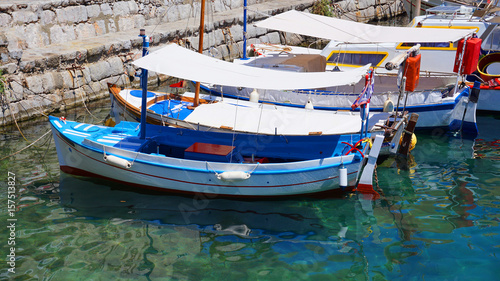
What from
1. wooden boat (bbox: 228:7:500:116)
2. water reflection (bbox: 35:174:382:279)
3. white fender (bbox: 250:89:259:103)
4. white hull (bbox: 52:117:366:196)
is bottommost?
water reflection (bbox: 35:174:382:279)

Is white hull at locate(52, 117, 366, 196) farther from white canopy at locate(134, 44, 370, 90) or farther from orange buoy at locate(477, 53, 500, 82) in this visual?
orange buoy at locate(477, 53, 500, 82)

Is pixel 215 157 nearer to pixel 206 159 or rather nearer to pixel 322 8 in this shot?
pixel 206 159

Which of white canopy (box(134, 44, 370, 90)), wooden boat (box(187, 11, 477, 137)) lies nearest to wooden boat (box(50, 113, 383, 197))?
white canopy (box(134, 44, 370, 90))

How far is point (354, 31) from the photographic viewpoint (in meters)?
13.6

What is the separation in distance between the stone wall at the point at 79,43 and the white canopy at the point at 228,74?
287 centimetres

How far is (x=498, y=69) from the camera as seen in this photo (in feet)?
48.2

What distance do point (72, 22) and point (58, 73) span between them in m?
2.37

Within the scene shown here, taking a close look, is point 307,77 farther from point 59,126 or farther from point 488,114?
point 488,114

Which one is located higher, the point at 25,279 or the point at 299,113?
the point at 299,113

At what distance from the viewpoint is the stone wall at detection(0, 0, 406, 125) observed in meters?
→ 13.7

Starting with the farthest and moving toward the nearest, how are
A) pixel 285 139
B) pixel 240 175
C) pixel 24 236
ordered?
pixel 285 139, pixel 240 175, pixel 24 236

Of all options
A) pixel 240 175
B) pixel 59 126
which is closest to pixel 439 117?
pixel 240 175

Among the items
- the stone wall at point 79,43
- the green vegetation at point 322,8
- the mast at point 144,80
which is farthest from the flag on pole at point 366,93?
the green vegetation at point 322,8

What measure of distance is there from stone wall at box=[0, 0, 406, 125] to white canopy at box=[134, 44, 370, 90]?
2.87 metres
